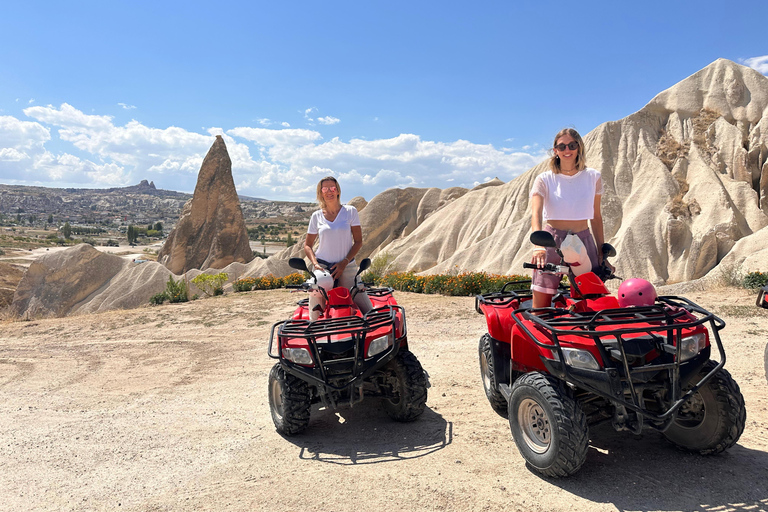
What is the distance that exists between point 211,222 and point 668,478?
38.1 m

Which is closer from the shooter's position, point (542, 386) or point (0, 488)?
point (542, 386)

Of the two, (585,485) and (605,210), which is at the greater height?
(605,210)

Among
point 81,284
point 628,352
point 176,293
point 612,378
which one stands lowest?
point 81,284

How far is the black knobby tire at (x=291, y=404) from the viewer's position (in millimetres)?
4164

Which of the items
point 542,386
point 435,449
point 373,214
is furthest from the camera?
point 373,214

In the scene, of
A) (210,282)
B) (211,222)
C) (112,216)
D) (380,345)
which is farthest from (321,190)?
(112,216)

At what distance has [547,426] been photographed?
129 inches

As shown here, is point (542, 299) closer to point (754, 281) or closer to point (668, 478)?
point (668, 478)

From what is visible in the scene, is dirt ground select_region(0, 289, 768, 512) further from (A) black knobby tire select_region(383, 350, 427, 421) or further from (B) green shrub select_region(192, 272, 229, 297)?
(B) green shrub select_region(192, 272, 229, 297)

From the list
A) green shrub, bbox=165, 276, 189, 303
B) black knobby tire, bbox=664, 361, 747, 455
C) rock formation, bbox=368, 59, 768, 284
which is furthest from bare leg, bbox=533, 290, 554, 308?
rock formation, bbox=368, 59, 768, 284

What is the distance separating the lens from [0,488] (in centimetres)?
361

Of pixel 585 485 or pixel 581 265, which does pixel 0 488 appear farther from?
pixel 581 265

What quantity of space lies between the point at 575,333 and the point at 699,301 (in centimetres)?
977

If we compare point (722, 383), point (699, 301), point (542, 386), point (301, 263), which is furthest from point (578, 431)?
point (699, 301)
